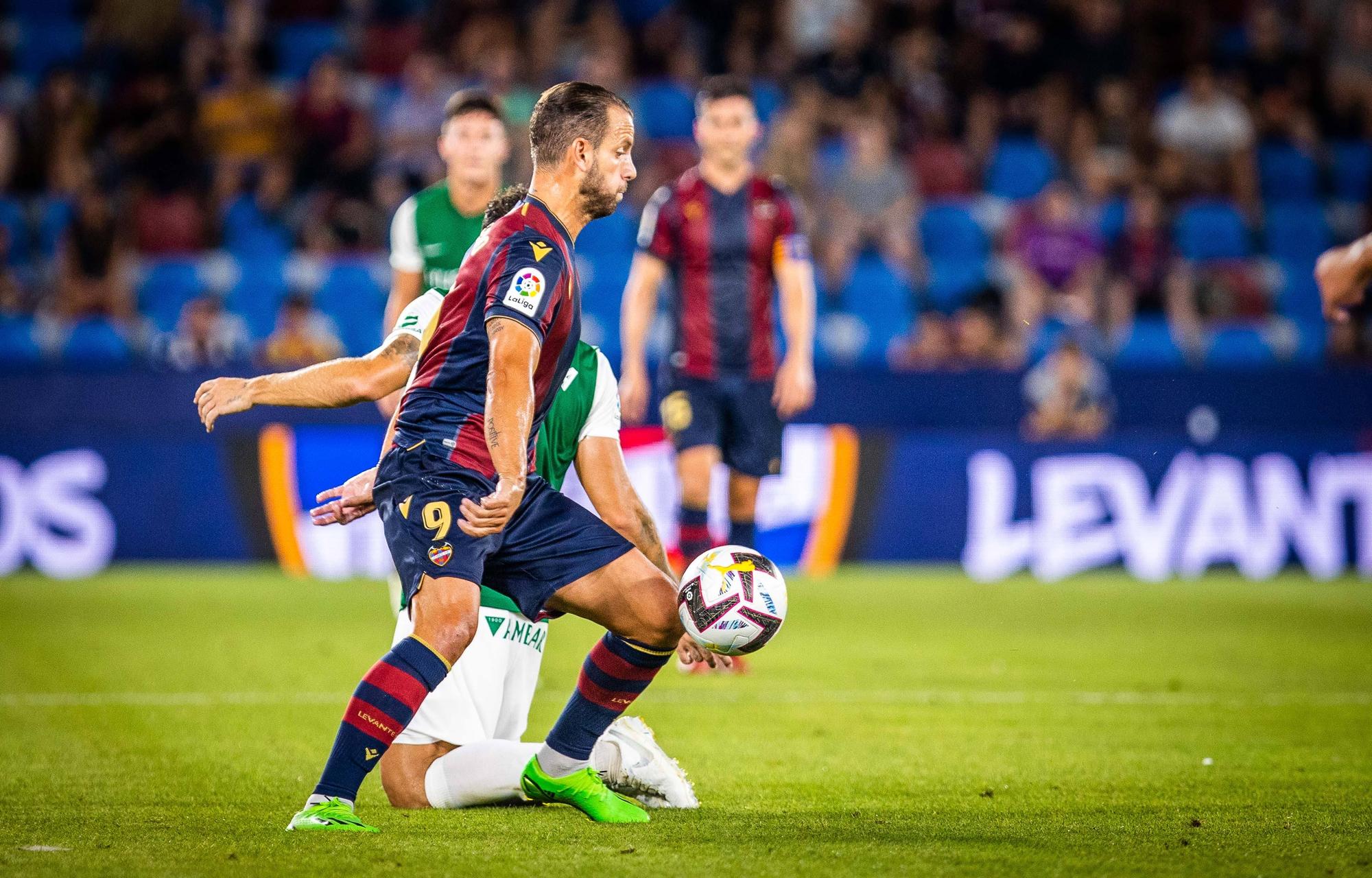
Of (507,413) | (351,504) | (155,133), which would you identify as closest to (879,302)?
(155,133)

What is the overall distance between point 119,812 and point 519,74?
1255cm

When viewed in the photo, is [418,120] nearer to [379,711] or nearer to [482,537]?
[482,537]

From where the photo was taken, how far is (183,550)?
43.0ft

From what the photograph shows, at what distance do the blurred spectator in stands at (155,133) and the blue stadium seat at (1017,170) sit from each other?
7859 mm

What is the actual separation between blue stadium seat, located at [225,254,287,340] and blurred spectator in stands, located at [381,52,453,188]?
59.7 inches

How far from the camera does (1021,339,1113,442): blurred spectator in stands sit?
13.6 m

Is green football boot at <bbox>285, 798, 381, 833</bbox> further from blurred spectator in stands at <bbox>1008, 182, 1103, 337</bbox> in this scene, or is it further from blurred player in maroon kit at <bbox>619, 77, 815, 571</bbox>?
blurred spectator in stands at <bbox>1008, 182, 1103, 337</bbox>

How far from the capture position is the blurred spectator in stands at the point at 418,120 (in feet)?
52.4

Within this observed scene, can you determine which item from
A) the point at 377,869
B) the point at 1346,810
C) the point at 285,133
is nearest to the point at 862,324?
the point at 285,133

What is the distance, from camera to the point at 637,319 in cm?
874

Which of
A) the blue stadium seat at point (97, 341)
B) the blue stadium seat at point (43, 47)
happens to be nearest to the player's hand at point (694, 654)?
the blue stadium seat at point (97, 341)

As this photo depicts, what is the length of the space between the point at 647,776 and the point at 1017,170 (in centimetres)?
1288

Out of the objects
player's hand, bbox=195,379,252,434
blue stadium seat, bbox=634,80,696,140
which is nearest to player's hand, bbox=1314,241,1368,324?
player's hand, bbox=195,379,252,434

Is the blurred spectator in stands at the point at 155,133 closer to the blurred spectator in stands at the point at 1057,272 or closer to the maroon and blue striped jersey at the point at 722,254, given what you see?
the blurred spectator in stands at the point at 1057,272
